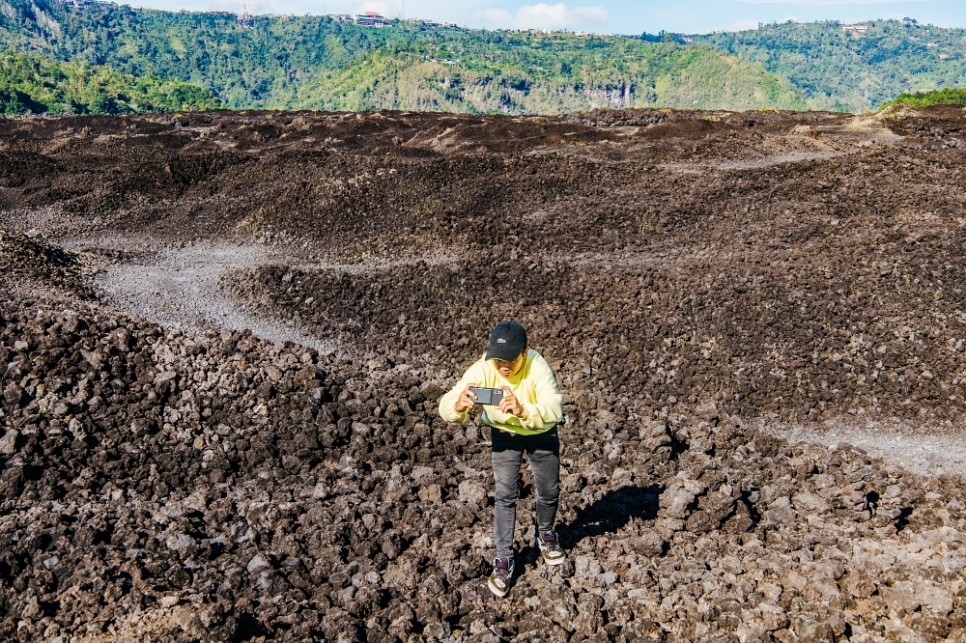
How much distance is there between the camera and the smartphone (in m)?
4.49

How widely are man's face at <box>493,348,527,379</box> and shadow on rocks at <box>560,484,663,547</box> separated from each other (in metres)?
2.24

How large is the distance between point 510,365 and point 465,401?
1.32 feet

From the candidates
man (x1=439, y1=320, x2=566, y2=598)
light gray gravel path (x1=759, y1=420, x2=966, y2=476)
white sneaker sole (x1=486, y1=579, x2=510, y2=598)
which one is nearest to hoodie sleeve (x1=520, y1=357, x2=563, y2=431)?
man (x1=439, y1=320, x2=566, y2=598)

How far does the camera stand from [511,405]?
177 inches

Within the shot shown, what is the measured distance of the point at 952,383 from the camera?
9711 mm

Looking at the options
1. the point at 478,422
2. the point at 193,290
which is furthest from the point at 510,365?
the point at 193,290

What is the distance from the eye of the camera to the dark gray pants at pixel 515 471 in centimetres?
498

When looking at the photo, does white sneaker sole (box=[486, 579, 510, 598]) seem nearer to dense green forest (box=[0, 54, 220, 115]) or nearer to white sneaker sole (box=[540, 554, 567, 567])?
white sneaker sole (box=[540, 554, 567, 567])

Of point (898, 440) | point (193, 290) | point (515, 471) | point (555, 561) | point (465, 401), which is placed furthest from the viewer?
point (193, 290)

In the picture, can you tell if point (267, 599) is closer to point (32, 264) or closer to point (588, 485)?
point (588, 485)

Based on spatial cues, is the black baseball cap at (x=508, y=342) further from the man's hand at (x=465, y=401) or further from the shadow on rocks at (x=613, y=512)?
the shadow on rocks at (x=613, y=512)

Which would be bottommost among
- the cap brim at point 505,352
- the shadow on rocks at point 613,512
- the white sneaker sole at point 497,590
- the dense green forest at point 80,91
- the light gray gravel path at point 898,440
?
the light gray gravel path at point 898,440

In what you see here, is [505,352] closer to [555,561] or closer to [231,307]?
[555,561]

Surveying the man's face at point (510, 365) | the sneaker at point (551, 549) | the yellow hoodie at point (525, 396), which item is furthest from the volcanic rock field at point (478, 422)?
the man's face at point (510, 365)
